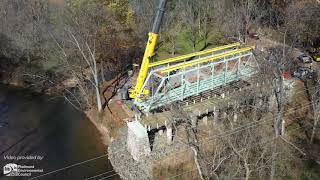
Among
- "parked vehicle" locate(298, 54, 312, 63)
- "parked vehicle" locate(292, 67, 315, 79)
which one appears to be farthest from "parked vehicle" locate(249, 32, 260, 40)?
"parked vehicle" locate(292, 67, 315, 79)

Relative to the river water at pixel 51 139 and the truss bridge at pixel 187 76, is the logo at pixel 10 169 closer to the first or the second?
the river water at pixel 51 139

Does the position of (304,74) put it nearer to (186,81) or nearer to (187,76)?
(187,76)

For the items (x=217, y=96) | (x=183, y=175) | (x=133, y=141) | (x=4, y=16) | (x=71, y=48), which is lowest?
(x=183, y=175)

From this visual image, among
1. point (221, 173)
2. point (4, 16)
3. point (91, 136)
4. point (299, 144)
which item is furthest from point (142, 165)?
point (4, 16)

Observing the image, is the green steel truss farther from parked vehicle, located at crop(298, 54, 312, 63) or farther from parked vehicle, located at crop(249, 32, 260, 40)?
parked vehicle, located at crop(249, 32, 260, 40)

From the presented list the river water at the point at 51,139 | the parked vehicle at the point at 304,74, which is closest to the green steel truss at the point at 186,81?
the parked vehicle at the point at 304,74

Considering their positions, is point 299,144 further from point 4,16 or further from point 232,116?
point 4,16
